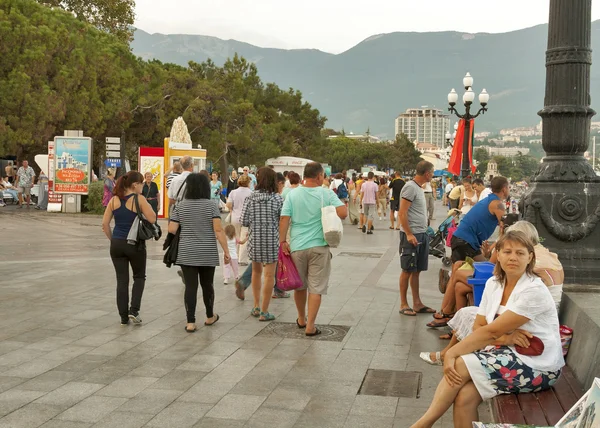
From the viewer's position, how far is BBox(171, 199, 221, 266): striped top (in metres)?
7.72

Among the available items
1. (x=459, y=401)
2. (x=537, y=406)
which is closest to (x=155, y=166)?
(x=459, y=401)

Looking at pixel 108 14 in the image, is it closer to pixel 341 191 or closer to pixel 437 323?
pixel 341 191

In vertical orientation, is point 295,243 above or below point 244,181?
below

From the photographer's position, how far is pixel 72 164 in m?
24.8

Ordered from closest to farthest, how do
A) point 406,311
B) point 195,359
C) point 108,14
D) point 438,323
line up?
point 195,359
point 438,323
point 406,311
point 108,14

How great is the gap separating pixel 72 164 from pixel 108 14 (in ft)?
93.8

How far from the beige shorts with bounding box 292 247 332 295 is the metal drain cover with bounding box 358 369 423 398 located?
4.82 feet

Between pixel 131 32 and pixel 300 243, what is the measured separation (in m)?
48.5

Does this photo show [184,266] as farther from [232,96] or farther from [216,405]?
[232,96]

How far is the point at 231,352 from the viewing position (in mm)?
6805

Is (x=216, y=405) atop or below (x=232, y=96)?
below

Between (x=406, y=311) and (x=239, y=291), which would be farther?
(x=239, y=291)

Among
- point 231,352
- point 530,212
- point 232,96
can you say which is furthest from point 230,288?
point 232,96

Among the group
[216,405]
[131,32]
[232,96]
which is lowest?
[216,405]
